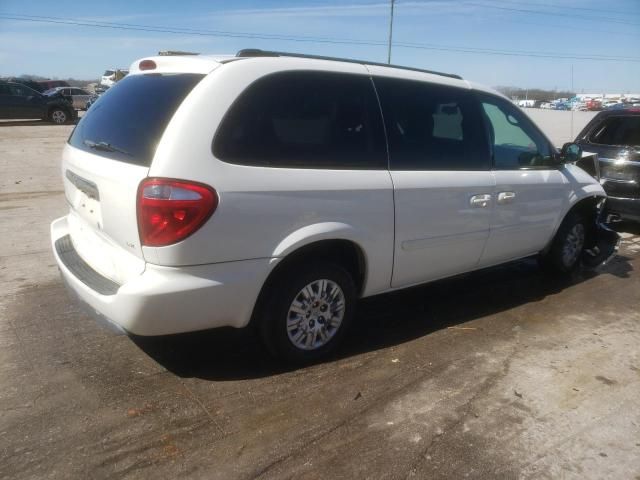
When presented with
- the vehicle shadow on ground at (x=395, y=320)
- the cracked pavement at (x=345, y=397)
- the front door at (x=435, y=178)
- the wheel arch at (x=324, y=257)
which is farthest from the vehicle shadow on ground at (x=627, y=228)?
the wheel arch at (x=324, y=257)

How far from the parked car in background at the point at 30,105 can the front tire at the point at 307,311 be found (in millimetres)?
22739

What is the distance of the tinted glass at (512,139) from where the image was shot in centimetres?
430

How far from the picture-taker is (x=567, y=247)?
530 centimetres

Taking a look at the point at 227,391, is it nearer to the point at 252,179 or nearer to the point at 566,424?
the point at 252,179

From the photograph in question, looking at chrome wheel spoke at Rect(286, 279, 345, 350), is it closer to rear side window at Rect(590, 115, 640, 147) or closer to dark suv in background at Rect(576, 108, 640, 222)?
dark suv in background at Rect(576, 108, 640, 222)

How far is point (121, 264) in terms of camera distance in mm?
2906

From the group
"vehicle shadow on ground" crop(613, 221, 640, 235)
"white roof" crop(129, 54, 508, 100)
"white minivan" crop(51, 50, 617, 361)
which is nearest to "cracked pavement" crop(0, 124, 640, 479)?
"white minivan" crop(51, 50, 617, 361)

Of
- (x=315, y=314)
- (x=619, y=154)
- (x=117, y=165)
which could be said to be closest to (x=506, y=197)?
(x=315, y=314)

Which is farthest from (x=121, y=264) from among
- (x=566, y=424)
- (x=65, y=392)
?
(x=566, y=424)

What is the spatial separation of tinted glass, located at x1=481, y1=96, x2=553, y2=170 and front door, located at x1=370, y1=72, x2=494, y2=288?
0.53 ft

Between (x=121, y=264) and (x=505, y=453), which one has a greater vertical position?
(x=121, y=264)

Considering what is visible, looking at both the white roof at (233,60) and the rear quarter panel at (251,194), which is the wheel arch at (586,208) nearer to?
the white roof at (233,60)

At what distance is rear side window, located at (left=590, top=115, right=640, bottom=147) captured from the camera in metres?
7.02

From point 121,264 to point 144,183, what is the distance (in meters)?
0.51
